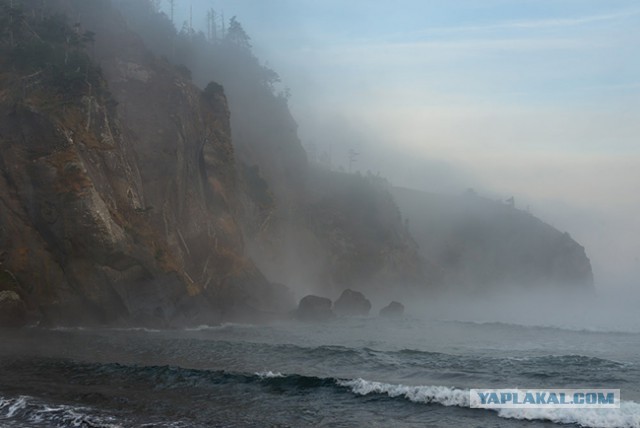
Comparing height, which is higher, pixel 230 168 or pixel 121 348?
pixel 230 168

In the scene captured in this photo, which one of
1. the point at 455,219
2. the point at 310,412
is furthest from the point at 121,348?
the point at 455,219

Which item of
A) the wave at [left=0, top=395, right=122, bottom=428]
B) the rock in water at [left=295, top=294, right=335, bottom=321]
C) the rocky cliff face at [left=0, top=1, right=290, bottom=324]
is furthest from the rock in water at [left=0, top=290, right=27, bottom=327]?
the rock in water at [left=295, top=294, right=335, bottom=321]

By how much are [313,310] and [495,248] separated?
65287 mm

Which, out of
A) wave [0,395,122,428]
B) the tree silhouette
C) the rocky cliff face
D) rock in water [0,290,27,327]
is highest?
the tree silhouette

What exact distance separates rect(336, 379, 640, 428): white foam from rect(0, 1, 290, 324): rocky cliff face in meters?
22.6

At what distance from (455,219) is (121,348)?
91369mm

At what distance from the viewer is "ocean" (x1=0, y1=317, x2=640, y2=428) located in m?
16.3

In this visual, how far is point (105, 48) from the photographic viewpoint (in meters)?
56.6

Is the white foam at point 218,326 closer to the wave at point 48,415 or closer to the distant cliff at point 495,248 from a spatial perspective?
the wave at point 48,415

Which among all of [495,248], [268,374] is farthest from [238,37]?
[268,374]

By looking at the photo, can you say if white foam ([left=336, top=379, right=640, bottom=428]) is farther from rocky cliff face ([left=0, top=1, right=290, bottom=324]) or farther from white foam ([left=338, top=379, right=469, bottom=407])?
rocky cliff face ([left=0, top=1, right=290, bottom=324])

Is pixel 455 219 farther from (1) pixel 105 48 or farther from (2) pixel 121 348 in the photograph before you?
(2) pixel 121 348

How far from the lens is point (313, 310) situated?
50.5 metres

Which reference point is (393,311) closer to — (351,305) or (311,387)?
(351,305)
